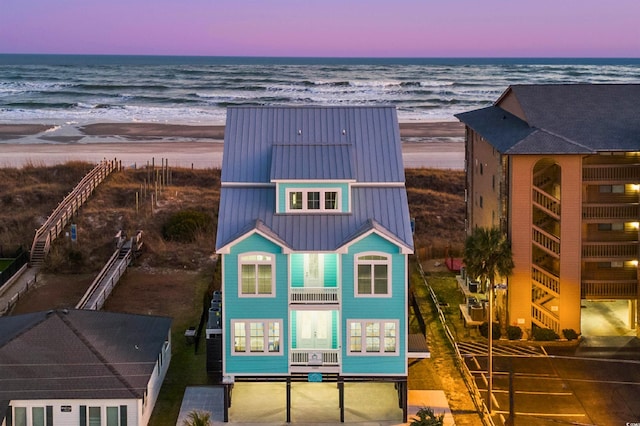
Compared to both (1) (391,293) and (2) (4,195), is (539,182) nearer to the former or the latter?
(1) (391,293)

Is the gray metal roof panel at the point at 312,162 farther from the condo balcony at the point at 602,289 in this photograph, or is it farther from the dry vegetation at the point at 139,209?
the dry vegetation at the point at 139,209

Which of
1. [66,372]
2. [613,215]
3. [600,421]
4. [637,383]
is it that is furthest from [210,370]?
[613,215]

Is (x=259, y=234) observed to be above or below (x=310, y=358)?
above

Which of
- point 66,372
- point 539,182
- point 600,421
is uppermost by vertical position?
point 539,182

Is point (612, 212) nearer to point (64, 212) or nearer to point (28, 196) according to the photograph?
point (64, 212)

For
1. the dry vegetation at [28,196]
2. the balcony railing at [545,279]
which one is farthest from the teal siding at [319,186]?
the dry vegetation at [28,196]

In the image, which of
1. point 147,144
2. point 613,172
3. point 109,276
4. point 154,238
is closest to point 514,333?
point 613,172

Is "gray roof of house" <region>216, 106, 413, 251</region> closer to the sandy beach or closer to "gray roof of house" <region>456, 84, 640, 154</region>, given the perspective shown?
"gray roof of house" <region>456, 84, 640, 154</region>
